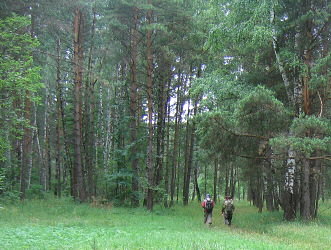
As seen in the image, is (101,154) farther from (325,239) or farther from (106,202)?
(325,239)

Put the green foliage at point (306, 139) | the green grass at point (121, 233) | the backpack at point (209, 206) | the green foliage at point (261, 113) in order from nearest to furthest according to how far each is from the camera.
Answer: the green grass at point (121, 233) < the green foliage at point (306, 139) < the green foliage at point (261, 113) < the backpack at point (209, 206)

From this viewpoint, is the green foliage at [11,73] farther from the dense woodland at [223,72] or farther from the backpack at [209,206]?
the backpack at [209,206]

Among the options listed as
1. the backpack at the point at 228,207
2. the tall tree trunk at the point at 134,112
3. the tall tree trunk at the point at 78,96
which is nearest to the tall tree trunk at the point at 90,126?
the tall tree trunk at the point at 78,96

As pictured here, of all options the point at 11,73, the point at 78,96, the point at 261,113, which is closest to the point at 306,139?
the point at 261,113

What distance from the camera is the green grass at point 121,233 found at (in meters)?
8.27

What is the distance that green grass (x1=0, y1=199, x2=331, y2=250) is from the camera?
27.1 ft

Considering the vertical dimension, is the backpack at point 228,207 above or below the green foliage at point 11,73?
below

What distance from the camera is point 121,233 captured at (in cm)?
1079

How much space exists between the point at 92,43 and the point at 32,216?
11449mm

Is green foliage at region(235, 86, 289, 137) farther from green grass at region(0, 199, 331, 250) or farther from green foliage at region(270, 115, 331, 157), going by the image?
green grass at region(0, 199, 331, 250)

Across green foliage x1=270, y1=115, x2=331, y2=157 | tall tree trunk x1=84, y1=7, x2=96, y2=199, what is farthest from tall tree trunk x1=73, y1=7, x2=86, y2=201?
green foliage x1=270, y1=115, x2=331, y2=157

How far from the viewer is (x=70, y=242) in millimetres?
8812

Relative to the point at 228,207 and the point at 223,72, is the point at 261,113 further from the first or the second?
the point at 228,207

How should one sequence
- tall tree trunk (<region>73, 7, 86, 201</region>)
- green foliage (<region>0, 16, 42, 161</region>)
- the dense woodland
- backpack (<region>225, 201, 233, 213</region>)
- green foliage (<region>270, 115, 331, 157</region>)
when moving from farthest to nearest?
tall tree trunk (<region>73, 7, 86, 201</region>)
backpack (<region>225, 201, 233, 213</region>)
the dense woodland
green foliage (<region>270, 115, 331, 157</region>)
green foliage (<region>0, 16, 42, 161</region>)
